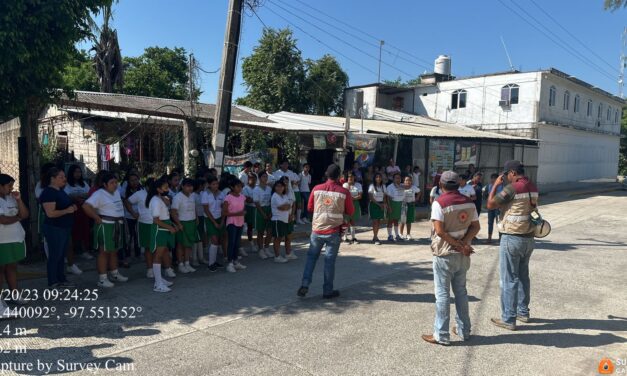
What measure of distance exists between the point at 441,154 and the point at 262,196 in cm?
1108

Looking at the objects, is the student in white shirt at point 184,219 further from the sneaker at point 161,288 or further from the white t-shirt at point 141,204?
the sneaker at point 161,288

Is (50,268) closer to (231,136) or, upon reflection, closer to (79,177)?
(79,177)

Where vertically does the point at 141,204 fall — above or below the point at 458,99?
below

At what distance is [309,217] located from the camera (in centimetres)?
1281

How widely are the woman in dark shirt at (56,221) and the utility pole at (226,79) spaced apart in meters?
3.14

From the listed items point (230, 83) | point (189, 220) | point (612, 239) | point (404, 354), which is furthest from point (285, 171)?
point (612, 239)

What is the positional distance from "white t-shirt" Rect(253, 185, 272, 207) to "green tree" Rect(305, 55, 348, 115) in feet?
70.3

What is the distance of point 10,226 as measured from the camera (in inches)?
214

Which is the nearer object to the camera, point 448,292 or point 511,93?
point 448,292

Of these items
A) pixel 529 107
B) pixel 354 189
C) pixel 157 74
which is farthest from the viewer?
pixel 157 74

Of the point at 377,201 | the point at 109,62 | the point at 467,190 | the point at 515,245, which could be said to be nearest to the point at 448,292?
the point at 515,245

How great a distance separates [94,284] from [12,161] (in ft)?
13.0

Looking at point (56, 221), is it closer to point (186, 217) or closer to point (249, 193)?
point (186, 217)

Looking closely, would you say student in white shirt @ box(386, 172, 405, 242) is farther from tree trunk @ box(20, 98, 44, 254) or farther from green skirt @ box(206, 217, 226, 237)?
tree trunk @ box(20, 98, 44, 254)
